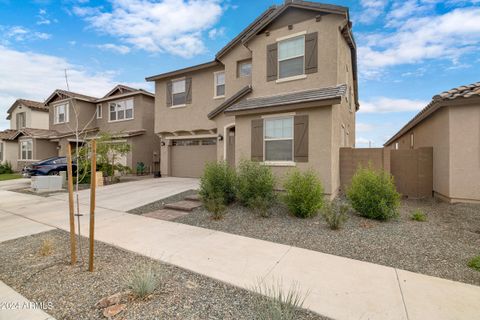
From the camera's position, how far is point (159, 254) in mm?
4293

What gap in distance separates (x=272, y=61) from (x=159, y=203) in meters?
7.40

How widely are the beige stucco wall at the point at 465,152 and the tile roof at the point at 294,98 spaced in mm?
3725

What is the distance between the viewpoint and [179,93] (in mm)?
14727

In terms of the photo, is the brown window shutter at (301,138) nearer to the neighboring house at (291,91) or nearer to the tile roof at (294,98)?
the neighboring house at (291,91)

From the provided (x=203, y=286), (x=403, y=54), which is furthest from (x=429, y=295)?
(x=403, y=54)

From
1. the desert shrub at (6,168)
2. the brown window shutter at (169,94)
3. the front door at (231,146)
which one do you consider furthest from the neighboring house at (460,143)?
the desert shrub at (6,168)

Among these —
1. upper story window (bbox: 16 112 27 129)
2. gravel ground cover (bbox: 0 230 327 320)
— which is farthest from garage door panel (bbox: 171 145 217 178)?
upper story window (bbox: 16 112 27 129)

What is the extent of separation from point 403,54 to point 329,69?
6021 mm

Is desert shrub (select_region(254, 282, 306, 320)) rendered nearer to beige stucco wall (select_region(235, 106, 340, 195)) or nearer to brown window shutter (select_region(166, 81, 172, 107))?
beige stucco wall (select_region(235, 106, 340, 195))

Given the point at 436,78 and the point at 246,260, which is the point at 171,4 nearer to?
the point at 246,260

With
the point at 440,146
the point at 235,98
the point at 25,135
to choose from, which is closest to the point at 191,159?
the point at 235,98

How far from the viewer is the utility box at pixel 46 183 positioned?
11.8 metres

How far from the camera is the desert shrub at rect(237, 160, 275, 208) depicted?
7012 mm

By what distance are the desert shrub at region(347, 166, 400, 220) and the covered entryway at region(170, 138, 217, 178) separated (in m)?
9.12
